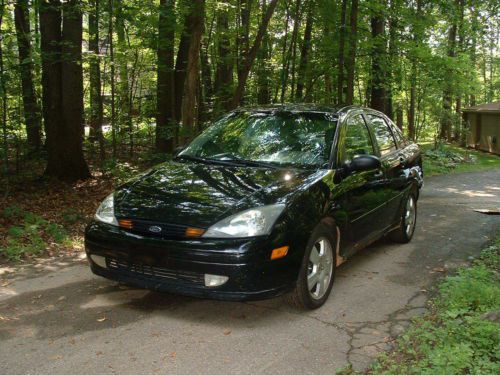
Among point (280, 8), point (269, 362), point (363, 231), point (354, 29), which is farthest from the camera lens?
point (280, 8)

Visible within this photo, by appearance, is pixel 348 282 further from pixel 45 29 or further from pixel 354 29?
pixel 354 29

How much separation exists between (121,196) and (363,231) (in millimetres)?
2497

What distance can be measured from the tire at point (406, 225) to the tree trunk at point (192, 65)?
4.31 meters

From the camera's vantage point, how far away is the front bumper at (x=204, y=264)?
3.71 metres

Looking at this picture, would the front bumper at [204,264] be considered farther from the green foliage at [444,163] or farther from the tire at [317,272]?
the green foliage at [444,163]

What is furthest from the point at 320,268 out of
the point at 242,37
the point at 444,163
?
the point at 444,163

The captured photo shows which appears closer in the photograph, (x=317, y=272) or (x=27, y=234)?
(x=317, y=272)

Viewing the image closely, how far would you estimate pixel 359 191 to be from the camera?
16.7 feet

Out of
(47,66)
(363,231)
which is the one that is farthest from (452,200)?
(47,66)

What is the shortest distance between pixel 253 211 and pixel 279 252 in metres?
0.37

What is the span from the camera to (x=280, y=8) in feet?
51.2

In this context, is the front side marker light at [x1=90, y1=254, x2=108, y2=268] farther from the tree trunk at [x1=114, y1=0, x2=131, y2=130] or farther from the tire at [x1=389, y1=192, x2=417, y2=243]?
the tree trunk at [x1=114, y1=0, x2=131, y2=130]

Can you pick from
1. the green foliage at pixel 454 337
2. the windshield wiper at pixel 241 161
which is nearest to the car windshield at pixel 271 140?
the windshield wiper at pixel 241 161

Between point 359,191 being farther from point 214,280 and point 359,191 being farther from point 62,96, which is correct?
point 62,96
